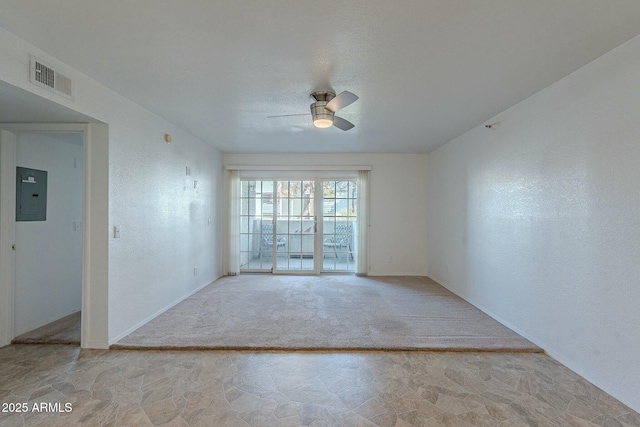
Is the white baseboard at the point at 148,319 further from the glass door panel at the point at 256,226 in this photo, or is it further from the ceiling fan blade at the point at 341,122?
the ceiling fan blade at the point at 341,122

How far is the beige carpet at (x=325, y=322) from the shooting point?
8.92ft

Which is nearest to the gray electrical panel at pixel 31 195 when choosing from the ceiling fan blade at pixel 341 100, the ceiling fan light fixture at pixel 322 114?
the ceiling fan light fixture at pixel 322 114

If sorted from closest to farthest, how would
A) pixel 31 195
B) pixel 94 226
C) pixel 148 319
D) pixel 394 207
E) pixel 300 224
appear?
1. pixel 94 226
2. pixel 31 195
3. pixel 148 319
4. pixel 394 207
5. pixel 300 224

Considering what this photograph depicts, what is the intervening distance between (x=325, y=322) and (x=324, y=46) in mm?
2685

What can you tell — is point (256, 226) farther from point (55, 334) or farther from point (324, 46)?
point (324, 46)

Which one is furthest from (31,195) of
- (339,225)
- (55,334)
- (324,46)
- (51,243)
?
(339,225)

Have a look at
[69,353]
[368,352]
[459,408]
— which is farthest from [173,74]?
[459,408]

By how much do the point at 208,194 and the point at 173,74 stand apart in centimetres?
284

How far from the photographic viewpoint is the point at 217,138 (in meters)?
4.44

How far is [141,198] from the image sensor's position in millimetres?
3096

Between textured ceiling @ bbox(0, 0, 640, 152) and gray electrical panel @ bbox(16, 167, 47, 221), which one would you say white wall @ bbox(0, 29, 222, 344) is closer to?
textured ceiling @ bbox(0, 0, 640, 152)

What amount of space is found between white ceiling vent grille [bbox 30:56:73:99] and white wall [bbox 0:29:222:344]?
0.12 ft

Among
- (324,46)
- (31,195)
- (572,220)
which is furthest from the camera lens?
(31,195)

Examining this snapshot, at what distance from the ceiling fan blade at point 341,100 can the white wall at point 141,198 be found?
2018 millimetres
